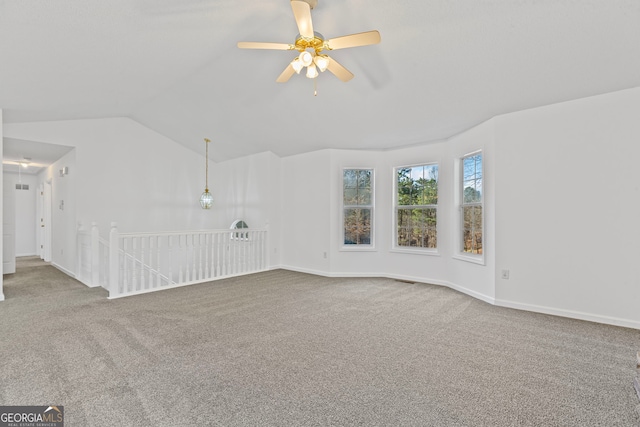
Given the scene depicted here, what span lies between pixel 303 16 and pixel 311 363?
2631mm

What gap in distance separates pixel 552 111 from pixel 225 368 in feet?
14.4

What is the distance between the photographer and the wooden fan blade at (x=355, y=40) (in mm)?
2370

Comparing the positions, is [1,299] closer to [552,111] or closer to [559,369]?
[559,369]

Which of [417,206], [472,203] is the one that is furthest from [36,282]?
[472,203]

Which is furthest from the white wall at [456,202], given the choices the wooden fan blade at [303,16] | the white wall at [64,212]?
the wooden fan blade at [303,16]

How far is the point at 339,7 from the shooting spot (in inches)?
110

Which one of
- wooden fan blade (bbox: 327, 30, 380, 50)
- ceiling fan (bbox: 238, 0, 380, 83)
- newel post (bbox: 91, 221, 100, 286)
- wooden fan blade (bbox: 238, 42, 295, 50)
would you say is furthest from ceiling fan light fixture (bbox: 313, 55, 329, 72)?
newel post (bbox: 91, 221, 100, 286)

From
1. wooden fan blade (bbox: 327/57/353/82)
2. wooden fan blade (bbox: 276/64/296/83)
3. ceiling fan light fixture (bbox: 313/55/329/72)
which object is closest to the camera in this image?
ceiling fan light fixture (bbox: 313/55/329/72)

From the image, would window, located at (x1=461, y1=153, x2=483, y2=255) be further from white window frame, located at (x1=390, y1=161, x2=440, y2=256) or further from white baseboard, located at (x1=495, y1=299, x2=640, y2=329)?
white baseboard, located at (x1=495, y1=299, x2=640, y2=329)

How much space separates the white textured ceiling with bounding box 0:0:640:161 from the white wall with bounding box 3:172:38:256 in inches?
210

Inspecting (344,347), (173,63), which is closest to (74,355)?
(344,347)

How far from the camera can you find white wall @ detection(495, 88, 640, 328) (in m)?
3.21

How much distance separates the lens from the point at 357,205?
230 inches

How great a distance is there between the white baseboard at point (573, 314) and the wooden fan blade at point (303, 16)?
386 cm
